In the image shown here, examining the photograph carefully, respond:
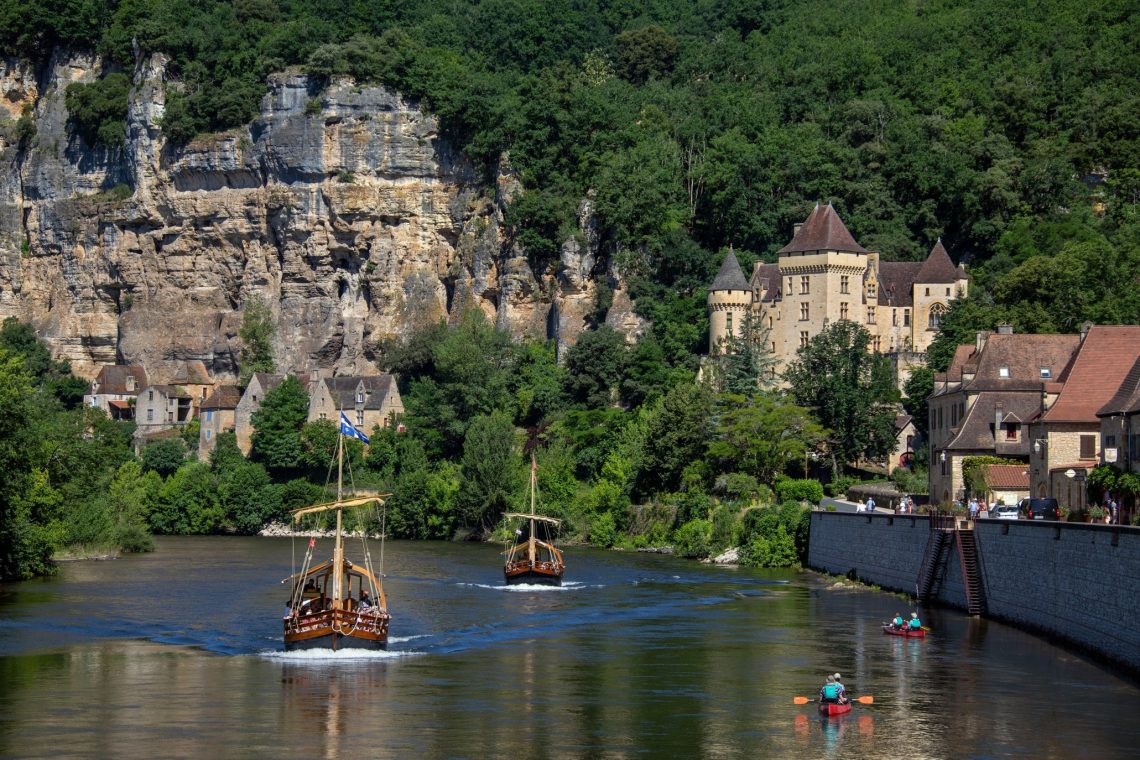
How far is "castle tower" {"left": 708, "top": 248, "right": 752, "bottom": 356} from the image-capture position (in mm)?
106250

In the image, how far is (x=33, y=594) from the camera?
61.2 metres

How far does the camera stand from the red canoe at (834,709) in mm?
37156

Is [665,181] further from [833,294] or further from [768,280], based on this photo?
[833,294]

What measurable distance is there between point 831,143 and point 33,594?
72641mm

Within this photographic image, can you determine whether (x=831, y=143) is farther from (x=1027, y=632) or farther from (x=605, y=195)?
(x=1027, y=632)

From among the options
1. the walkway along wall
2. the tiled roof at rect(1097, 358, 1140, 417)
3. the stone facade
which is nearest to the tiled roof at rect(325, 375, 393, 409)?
the stone facade

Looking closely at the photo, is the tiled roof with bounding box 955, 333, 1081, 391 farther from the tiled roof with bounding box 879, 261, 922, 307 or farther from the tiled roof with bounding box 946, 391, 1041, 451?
the tiled roof with bounding box 879, 261, 922, 307

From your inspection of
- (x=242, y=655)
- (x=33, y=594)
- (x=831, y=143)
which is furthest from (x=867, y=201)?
(x=242, y=655)

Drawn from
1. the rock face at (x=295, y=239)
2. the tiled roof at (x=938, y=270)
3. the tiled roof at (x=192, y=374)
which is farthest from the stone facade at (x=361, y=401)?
the tiled roof at (x=938, y=270)

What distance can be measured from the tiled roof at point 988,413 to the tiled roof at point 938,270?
36028 mm

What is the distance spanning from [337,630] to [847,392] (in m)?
47.4

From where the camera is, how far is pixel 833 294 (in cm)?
10319

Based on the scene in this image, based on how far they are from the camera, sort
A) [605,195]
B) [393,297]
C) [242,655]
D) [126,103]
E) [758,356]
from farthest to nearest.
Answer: [126,103], [393,297], [605,195], [758,356], [242,655]

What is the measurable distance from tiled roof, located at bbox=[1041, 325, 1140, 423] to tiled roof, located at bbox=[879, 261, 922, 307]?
43.1 m
